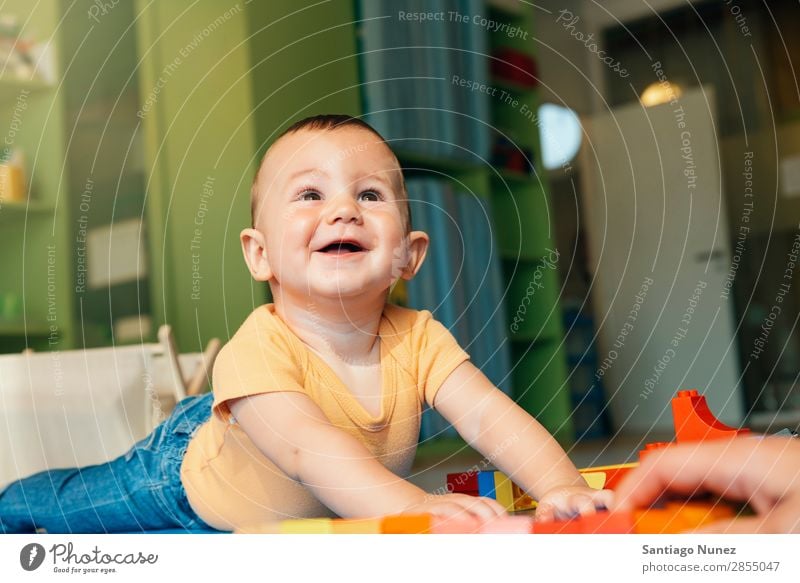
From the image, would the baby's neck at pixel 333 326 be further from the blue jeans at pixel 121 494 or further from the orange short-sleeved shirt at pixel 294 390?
the blue jeans at pixel 121 494

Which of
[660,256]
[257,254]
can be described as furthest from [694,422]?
[660,256]

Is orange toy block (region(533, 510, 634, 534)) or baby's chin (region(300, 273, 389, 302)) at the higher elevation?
baby's chin (region(300, 273, 389, 302))

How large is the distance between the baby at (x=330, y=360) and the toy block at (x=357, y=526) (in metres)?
0.03

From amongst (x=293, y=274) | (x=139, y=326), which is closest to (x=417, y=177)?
(x=139, y=326)

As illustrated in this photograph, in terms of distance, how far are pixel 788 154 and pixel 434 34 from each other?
2.94 feet

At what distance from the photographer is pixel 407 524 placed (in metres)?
0.45

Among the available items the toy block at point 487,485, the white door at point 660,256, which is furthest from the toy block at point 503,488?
the white door at point 660,256

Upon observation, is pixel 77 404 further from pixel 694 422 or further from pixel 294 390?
pixel 694 422

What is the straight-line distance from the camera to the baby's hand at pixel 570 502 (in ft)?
1.43

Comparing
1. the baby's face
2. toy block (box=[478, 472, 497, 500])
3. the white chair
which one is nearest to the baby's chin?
the baby's face

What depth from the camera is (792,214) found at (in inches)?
78.2

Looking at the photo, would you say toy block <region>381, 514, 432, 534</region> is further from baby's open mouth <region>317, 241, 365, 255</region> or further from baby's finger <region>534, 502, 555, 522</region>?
baby's open mouth <region>317, 241, 365, 255</region>

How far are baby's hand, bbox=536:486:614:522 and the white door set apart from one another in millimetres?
1510

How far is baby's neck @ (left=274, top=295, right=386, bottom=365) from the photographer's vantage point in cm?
60
